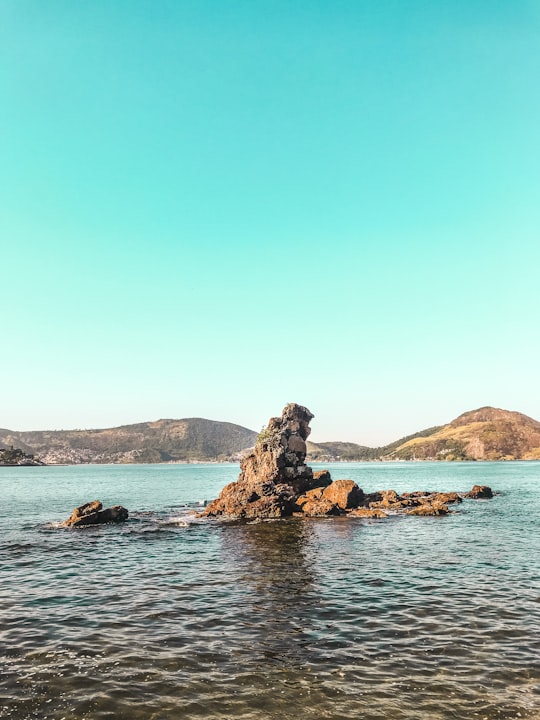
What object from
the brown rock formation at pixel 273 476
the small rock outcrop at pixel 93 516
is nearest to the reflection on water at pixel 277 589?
the brown rock formation at pixel 273 476

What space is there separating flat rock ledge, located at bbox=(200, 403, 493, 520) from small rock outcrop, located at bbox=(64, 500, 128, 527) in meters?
11.8

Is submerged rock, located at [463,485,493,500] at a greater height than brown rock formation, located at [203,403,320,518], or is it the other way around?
brown rock formation, located at [203,403,320,518]

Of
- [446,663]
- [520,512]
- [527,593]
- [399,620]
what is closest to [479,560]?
[527,593]

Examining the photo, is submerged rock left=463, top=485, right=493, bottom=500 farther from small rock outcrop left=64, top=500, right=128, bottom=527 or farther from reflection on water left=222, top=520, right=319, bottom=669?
small rock outcrop left=64, top=500, right=128, bottom=527

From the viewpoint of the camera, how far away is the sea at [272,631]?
50.9 ft

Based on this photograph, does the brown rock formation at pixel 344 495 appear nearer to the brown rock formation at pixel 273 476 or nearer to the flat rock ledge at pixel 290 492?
the flat rock ledge at pixel 290 492

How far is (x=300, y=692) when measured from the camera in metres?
16.0

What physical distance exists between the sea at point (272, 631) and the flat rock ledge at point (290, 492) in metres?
21.8

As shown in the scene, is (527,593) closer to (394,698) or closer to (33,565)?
(394,698)

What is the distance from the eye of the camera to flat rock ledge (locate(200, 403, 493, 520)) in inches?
2611

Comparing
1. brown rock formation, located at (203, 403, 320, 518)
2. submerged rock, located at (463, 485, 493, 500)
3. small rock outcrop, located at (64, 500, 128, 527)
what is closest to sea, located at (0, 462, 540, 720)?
small rock outcrop, located at (64, 500, 128, 527)

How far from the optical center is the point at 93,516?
5988 centimetres

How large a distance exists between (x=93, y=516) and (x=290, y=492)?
28.5 m

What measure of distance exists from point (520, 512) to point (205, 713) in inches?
2738
